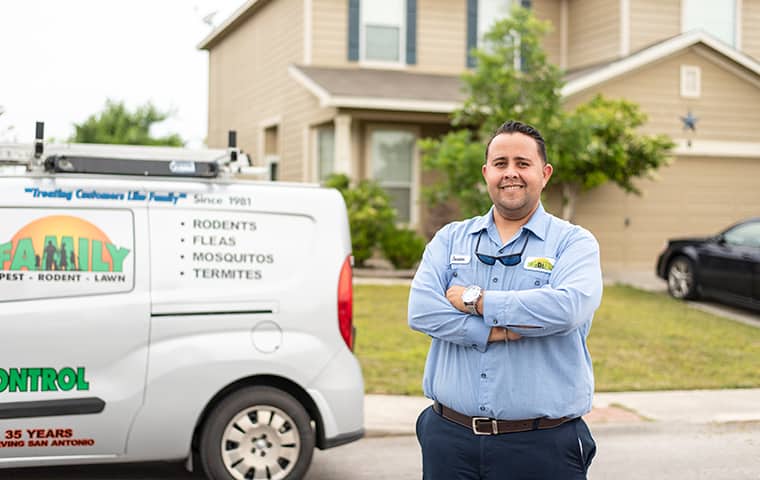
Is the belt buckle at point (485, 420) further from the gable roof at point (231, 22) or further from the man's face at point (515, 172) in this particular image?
the gable roof at point (231, 22)

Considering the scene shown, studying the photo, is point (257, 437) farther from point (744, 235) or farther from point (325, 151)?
point (325, 151)

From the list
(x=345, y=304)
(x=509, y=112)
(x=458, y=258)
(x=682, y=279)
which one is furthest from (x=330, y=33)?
(x=458, y=258)

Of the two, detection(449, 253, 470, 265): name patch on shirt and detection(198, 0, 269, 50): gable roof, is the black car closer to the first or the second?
detection(449, 253, 470, 265): name patch on shirt

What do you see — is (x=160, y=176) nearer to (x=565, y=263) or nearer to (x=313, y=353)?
(x=313, y=353)

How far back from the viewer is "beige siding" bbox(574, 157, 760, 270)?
19.1 metres

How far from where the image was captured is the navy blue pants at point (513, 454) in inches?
128

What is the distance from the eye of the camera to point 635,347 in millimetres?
11844

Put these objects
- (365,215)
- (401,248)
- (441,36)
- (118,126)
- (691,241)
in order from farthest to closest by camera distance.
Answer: (118,126)
(441,36)
(401,248)
(365,215)
(691,241)

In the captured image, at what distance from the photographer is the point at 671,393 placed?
9.71 metres

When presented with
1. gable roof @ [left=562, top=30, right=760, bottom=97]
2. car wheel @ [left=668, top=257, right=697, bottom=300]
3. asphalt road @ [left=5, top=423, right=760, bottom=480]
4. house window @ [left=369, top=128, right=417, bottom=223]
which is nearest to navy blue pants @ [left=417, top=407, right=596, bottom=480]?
asphalt road @ [left=5, top=423, right=760, bottom=480]

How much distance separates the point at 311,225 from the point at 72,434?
1840mm

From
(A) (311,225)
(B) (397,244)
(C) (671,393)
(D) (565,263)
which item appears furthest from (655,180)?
(D) (565,263)

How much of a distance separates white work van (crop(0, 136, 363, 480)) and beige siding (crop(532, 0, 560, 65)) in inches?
693

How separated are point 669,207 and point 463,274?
16800 millimetres
